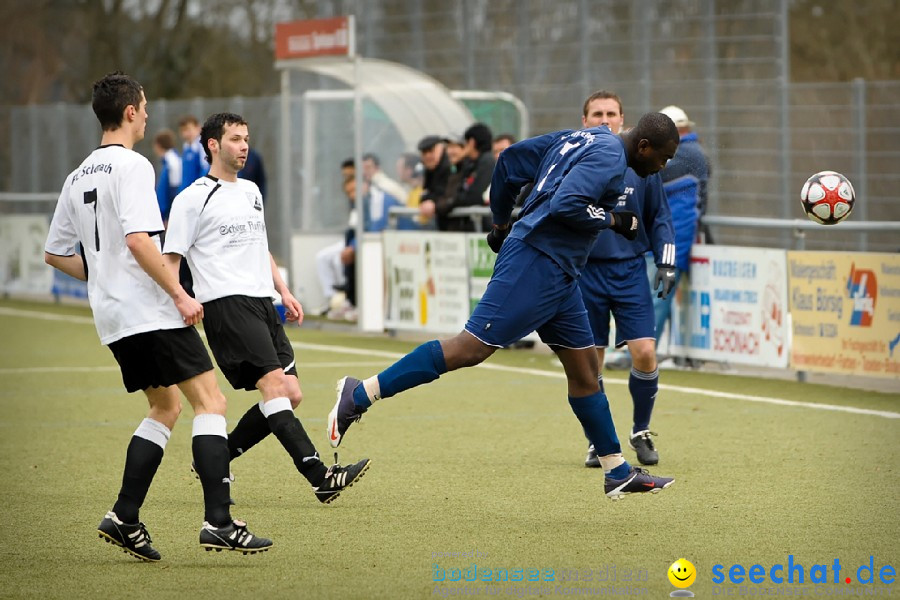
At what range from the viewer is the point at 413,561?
624cm

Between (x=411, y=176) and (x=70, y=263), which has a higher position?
(x=411, y=176)

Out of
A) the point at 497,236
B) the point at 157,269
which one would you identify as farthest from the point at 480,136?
the point at 157,269

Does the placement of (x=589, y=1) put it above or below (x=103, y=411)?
above

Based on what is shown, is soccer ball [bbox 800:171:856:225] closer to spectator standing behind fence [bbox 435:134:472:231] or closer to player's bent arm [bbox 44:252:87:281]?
player's bent arm [bbox 44:252:87:281]

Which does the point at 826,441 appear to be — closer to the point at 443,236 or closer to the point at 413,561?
the point at 413,561

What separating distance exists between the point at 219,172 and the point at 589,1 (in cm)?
1485

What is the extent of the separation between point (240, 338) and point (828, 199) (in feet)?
14.5

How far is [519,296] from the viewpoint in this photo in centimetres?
691

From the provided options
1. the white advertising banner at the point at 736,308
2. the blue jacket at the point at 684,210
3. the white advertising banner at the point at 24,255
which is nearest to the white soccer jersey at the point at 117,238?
the blue jacket at the point at 684,210

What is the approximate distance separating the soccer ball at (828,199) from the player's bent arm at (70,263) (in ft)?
16.6

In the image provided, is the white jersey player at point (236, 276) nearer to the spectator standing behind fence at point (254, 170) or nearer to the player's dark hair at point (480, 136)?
the player's dark hair at point (480, 136)

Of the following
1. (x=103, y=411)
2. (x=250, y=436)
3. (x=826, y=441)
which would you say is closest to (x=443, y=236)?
(x=103, y=411)

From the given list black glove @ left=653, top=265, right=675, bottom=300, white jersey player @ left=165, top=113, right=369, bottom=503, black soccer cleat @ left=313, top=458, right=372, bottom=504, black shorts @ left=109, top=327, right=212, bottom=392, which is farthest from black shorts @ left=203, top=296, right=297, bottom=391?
black glove @ left=653, top=265, right=675, bottom=300

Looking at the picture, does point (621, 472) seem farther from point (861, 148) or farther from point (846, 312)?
point (861, 148)
